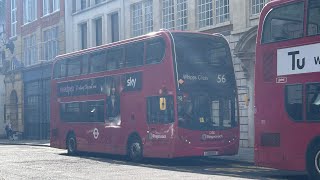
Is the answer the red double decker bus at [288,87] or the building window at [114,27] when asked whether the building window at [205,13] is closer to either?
the building window at [114,27]

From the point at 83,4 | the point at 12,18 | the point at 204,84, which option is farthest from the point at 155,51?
the point at 12,18

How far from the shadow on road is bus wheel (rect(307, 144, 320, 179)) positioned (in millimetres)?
1159

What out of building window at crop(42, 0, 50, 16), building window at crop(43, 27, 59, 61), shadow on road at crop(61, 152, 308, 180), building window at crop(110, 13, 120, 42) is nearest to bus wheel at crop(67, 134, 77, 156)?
shadow on road at crop(61, 152, 308, 180)

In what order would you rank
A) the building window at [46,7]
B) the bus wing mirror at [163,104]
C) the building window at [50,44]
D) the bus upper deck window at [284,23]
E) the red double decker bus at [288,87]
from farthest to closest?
the building window at [46,7]
the building window at [50,44]
the bus wing mirror at [163,104]
the bus upper deck window at [284,23]
the red double decker bus at [288,87]

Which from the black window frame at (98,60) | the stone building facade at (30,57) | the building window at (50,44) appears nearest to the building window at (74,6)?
the stone building facade at (30,57)

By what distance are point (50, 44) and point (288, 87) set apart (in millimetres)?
31270

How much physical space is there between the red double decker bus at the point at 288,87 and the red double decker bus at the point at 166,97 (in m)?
3.02

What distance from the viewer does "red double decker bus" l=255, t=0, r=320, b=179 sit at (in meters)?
12.3

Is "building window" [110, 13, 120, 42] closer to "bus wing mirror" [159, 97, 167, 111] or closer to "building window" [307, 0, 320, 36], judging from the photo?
"bus wing mirror" [159, 97, 167, 111]

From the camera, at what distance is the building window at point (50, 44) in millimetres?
41050

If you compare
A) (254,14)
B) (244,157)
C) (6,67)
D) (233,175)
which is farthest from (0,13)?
(233,175)

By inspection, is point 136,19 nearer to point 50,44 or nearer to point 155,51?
point 50,44

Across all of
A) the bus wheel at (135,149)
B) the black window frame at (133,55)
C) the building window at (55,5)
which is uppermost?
the building window at (55,5)

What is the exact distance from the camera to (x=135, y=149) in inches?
727
